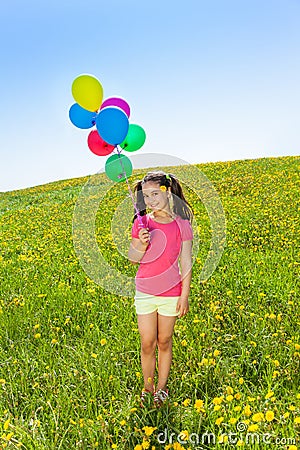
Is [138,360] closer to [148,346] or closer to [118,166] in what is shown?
[148,346]

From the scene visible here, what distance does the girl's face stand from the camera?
11.8ft

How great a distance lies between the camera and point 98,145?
416 centimetres

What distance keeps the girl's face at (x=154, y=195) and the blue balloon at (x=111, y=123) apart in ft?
1.68

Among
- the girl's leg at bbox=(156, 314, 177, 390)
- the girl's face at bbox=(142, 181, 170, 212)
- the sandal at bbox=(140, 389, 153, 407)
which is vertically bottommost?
the sandal at bbox=(140, 389, 153, 407)

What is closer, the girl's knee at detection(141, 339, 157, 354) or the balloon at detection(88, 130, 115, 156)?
the girl's knee at detection(141, 339, 157, 354)

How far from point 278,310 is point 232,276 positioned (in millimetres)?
1175

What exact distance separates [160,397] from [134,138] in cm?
212

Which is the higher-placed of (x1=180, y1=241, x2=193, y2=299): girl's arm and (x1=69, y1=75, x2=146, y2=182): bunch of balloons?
(x1=69, y1=75, x2=146, y2=182): bunch of balloons

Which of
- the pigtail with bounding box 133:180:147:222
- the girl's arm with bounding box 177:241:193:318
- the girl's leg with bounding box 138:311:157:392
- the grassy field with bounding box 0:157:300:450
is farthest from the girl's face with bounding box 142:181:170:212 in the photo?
the grassy field with bounding box 0:157:300:450

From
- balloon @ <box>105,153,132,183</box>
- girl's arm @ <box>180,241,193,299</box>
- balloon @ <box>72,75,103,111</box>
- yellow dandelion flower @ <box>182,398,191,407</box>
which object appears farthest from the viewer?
balloon @ <box>105,153,132,183</box>

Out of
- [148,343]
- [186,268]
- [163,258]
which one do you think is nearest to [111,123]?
[163,258]

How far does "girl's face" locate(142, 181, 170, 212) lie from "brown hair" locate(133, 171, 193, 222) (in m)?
0.04

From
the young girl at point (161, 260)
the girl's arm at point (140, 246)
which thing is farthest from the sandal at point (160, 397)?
the girl's arm at point (140, 246)

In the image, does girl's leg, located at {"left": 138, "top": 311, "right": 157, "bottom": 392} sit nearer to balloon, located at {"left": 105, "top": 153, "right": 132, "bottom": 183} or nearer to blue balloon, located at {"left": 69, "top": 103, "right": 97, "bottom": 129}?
balloon, located at {"left": 105, "top": 153, "right": 132, "bottom": 183}
